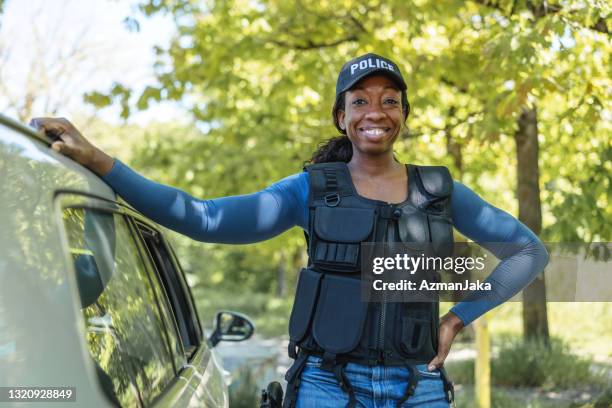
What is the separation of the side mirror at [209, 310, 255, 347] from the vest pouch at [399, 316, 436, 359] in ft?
6.39

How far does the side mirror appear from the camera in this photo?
14.9 ft

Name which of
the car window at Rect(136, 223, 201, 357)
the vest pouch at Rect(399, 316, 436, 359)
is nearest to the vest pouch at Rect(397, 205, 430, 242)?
the vest pouch at Rect(399, 316, 436, 359)

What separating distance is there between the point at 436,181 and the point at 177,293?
1.61 m

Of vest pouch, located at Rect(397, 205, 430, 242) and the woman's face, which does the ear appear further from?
vest pouch, located at Rect(397, 205, 430, 242)

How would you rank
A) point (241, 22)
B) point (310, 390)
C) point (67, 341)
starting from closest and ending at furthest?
point (67, 341) < point (310, 390) < point (241, 22)

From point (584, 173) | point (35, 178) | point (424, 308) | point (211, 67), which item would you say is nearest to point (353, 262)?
point (424, 308)

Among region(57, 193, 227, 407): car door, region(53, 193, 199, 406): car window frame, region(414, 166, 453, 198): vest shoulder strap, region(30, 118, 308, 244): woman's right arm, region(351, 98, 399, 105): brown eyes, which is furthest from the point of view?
region(351, 98, 399, 105): brown eyes

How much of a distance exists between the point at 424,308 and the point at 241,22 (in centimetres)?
795

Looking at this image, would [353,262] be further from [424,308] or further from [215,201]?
[215,201]

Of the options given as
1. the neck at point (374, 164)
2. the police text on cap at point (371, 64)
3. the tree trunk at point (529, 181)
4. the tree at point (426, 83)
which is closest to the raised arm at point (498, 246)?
the neck at point (374, 164)

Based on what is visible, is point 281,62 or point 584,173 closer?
point 584,173

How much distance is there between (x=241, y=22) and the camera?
404 inches

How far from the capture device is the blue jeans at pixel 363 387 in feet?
8.64

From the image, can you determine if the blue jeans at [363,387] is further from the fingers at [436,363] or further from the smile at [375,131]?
the smile at [375,131]
